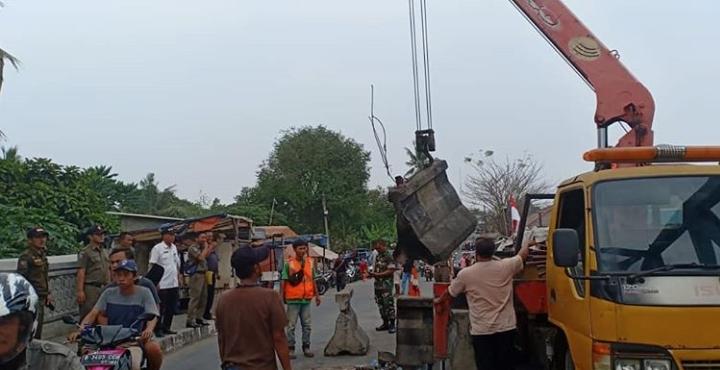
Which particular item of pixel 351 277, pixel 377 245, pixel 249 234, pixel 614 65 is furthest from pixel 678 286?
pixel 351 277

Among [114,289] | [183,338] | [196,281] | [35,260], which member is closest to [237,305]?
[114,289]

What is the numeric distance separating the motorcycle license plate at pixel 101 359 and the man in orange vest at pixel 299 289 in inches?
198

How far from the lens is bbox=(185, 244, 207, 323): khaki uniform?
13.0 meters

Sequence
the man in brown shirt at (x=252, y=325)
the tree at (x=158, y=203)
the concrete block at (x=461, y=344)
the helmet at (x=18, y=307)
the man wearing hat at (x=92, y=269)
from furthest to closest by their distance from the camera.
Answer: the tree at (x=158, y=203)
the man wearing hat at (x=92, y=269)
the concrete block at (x=461, y=344)
the man in brown shirt at (x=252, y=325)
the helmet at (x=18, y=307)

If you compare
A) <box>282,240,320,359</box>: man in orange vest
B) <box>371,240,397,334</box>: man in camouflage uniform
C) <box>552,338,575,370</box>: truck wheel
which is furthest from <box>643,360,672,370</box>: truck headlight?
<box>371,240,397,334</box>: man in camouflage uniform

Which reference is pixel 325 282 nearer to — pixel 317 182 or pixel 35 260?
pixel 35 260

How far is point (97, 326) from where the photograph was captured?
231 inches

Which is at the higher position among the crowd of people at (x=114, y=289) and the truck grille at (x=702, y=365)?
the crowd of people at (x=114, y=289)

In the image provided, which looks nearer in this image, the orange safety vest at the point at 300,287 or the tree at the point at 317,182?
the orange safety vest at the point at 300,287

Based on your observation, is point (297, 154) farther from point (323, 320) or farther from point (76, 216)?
point (323, 320)

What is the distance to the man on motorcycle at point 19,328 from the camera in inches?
97.2

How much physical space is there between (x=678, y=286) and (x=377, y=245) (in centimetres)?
944

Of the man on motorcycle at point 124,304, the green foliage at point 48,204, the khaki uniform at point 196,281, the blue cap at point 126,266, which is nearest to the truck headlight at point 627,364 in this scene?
the man on motorcycle at point 124,304

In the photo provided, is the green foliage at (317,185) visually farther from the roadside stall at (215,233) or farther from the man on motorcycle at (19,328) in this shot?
the man on motorcycle at (19,328)
